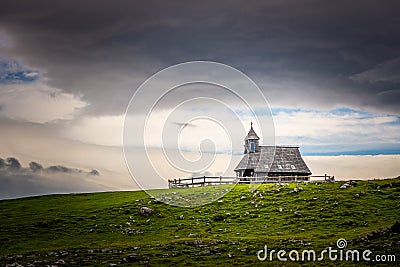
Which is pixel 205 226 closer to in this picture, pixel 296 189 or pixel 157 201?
pixel 157 201

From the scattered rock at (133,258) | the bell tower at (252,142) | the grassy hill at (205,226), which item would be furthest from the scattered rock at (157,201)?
the bell tower at (252,142)

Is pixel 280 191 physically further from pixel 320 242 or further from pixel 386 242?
pixel 386 242

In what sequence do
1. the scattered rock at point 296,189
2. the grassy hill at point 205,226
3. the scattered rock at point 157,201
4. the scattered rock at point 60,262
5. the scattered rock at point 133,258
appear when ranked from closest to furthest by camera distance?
1. the scattered rock at point 60,262
2. the scattered rock at point 133,258
3. the grassy hill at point 205,226
4. the scattered rock at point 157,201
5. the scattered rock at point 296,189

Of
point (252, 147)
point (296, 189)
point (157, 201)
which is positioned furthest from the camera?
point (252, 147)

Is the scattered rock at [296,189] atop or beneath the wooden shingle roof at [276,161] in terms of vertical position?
beneath

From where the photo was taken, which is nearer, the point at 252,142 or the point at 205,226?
the point at 205,226

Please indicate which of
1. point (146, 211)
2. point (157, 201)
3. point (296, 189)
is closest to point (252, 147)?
point (296, 189)

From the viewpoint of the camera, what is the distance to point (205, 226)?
2293 inches

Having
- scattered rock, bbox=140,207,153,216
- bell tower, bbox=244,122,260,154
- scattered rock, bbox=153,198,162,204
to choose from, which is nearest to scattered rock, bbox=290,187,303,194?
scattered rock, bbox=153,198,162,204

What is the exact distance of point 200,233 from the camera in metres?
55.1

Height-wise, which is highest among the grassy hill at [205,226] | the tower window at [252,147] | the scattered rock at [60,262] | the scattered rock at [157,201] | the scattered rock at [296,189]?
the tower window at [252,147]

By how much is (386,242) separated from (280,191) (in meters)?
28.8

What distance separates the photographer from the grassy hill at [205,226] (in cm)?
4444

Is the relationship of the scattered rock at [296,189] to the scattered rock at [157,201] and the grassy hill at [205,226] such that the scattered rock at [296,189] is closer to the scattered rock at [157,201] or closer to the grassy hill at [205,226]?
the grassy hill at [205,226]
